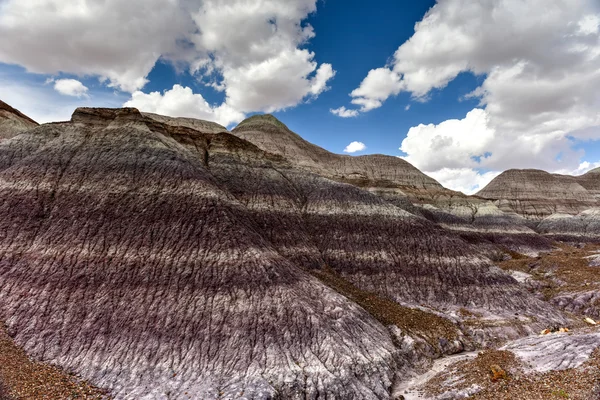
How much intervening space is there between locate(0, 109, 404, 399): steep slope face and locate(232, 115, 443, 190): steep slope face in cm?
5622

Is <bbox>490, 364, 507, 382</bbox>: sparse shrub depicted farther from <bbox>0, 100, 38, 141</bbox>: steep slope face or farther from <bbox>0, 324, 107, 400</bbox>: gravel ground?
<bbox>0, 100, 38, 141</bbox>: steep slope face

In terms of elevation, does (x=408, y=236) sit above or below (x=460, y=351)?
above

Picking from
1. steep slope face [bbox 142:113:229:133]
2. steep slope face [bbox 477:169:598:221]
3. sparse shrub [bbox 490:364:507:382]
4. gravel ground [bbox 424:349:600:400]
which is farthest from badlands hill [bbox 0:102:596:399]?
steep slope face [bbox 477:169:598:221]

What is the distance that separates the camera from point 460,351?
29109 millimetres

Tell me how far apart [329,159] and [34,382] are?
88456 millimetres

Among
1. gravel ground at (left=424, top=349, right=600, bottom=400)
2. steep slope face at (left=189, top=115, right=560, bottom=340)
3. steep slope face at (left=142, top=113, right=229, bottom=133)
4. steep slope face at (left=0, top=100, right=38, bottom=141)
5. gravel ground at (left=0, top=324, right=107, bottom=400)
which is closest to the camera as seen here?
gravel ground at (left=424, top=349, right=600, bottom=400)

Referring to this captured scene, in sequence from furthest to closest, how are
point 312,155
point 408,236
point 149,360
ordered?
point 312,155 < point 408,236 < point 149,360

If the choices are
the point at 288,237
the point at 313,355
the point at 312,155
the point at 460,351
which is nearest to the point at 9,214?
the point at 288,237

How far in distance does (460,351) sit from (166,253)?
27.5 metres

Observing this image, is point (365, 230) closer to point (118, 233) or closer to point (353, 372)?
point (353, 372)

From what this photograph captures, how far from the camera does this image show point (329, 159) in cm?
10094

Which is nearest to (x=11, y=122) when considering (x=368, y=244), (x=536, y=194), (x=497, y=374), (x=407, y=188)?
(x=368, y=244)

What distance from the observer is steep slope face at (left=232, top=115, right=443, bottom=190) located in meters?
89.8

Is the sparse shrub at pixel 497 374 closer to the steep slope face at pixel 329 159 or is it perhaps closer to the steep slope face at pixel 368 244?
the steep slope face at pixel 368 244
